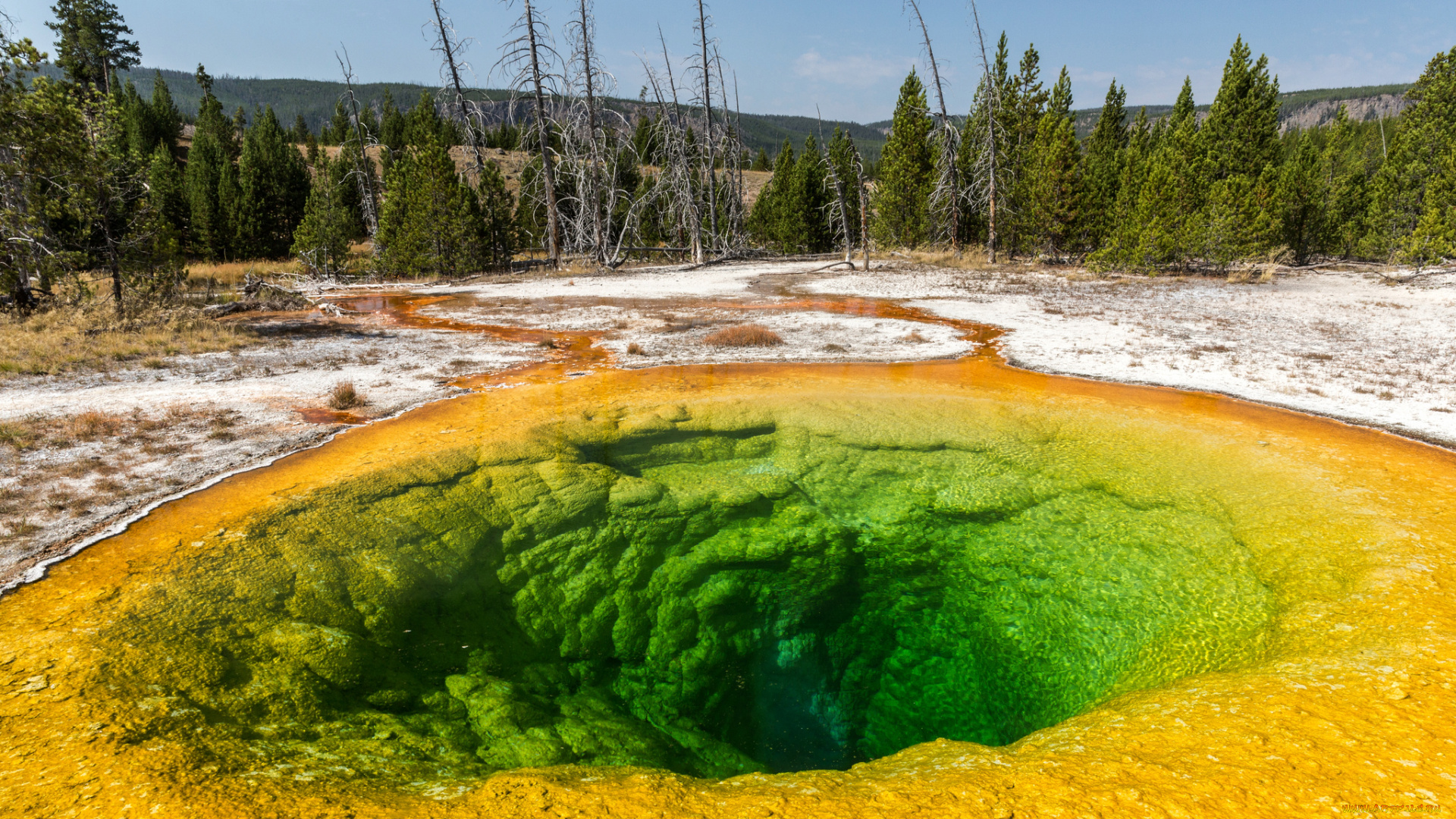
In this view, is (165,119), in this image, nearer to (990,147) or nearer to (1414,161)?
(990,147)

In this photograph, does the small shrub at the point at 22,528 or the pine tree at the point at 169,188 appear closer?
the small shrub at the point at 22,528

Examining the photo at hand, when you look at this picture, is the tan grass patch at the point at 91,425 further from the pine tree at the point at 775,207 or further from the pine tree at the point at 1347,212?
the pine tree at the point at 1347,212

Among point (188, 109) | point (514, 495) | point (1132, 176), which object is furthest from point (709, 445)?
point (188, 109)

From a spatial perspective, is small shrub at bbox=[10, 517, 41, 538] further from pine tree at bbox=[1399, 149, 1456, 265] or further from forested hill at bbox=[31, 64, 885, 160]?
forested hill at bbox=[31, 64, 885, 160]

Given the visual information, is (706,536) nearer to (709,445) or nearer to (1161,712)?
(709,445)

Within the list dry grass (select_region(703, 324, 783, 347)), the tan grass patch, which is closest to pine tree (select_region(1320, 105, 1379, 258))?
dry grass (select_region(703, 324, 783, 347))

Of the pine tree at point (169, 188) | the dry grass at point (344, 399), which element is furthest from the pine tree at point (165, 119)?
the dry grass at point (344, 399)
